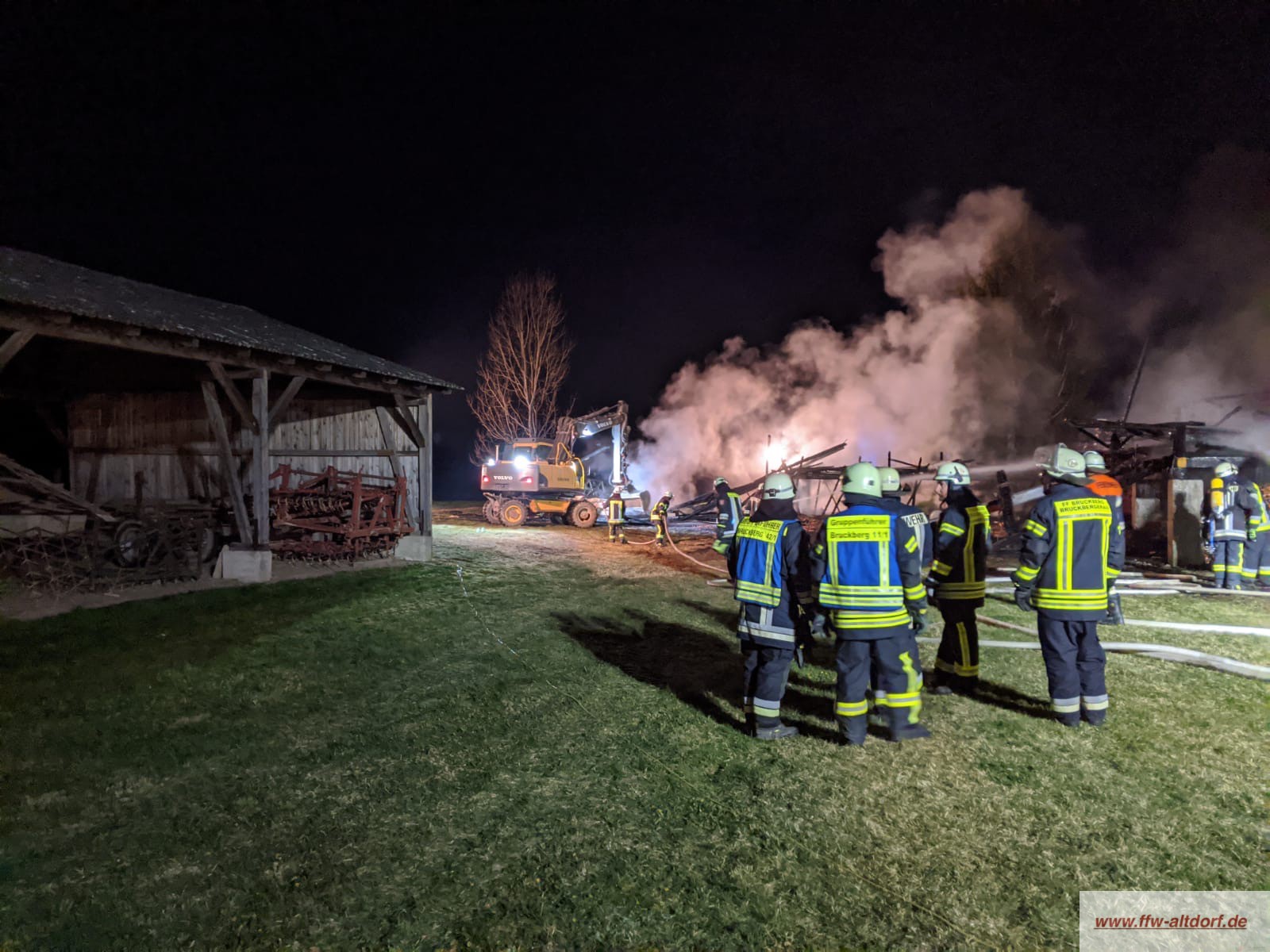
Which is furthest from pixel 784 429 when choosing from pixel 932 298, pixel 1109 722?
pixel 1109 722

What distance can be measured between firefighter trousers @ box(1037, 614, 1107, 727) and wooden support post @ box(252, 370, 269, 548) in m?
10.6

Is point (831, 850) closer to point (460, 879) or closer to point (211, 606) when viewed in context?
point (460, 879)

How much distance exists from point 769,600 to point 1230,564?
1051 cm

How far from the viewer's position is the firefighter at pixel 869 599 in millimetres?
4238

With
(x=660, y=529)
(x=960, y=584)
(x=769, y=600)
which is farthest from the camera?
(x=660, y=529)

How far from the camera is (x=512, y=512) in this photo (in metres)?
20.2

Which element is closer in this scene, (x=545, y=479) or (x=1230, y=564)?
(x=1230, y=564)

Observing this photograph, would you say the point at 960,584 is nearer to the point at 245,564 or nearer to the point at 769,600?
the point at 769,600

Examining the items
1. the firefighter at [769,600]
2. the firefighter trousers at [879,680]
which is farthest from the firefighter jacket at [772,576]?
the firefighter trousers at [879,680]

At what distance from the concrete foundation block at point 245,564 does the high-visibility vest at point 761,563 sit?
337 inches

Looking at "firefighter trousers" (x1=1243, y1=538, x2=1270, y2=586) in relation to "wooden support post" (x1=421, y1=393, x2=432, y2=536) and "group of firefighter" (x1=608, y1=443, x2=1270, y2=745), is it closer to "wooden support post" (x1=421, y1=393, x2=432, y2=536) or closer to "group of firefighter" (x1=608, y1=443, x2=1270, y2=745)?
"group of firefighter" (x1=608, y1=443, x2=1270, y2=745)

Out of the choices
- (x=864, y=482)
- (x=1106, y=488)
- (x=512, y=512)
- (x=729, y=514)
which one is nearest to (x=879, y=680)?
(x=864, y=482)

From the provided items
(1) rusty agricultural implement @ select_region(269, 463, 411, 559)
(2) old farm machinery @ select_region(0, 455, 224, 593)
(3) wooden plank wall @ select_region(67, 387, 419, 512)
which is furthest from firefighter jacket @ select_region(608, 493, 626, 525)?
(2) old farm machinery @ select_region(0, 455, 224, 593)

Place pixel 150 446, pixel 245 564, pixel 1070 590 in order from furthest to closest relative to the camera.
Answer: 1. pixel 150 446
2. pixel 245 564
3. pixel 1070 590
